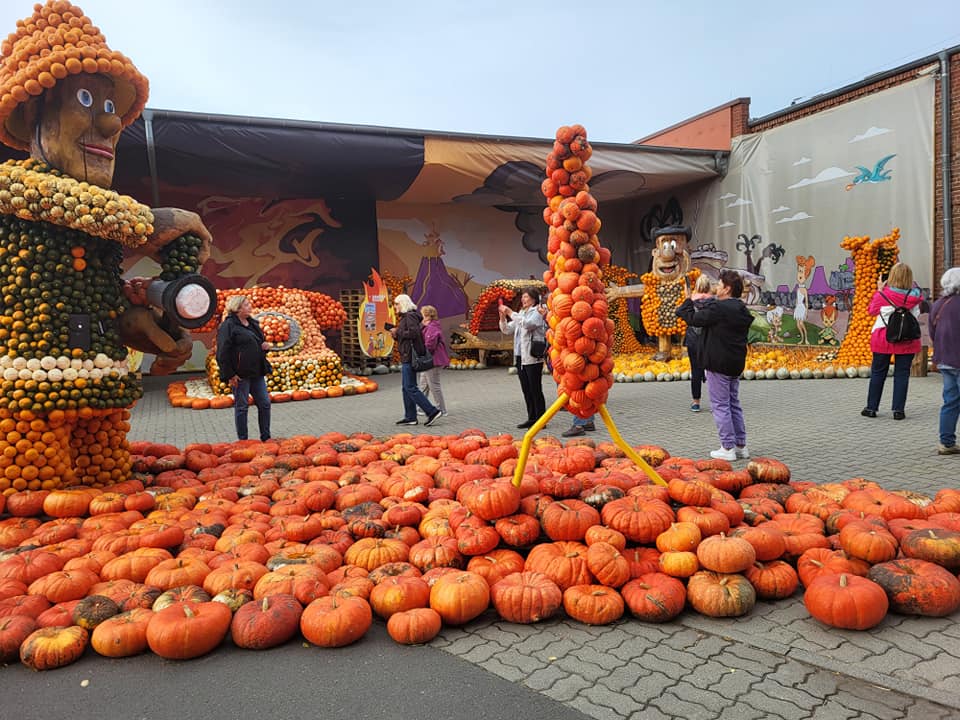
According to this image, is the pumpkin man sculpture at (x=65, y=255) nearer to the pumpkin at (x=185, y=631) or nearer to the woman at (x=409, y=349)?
the pumpkin at (x=185, y=631)

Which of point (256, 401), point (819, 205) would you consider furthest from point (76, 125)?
point (819, 205)

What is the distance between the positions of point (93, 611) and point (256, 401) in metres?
4.32

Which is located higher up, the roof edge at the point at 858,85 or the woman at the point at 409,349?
the roof edge at the point at 858,85

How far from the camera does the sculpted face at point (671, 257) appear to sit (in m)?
14.4

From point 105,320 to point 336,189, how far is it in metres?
10.7

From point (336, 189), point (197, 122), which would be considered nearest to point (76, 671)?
point (197, 122)

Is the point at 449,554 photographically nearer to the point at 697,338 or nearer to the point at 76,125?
the point at 76,125

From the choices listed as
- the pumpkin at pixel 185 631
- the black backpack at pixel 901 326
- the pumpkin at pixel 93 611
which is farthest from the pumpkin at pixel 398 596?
the black backpack at pixel 901 326

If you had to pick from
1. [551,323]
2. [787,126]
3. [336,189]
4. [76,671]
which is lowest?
[76,671]

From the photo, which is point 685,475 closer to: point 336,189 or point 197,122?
point 197,122

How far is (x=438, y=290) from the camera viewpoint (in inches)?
724

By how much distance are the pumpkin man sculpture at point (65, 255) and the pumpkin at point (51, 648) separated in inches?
77.9

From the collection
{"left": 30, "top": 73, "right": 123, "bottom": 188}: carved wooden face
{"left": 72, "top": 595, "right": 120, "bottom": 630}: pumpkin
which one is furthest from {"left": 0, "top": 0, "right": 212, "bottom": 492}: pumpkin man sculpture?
{"left": 72, "top": 595, "right": 120, "bottom": 630}: pumpkin

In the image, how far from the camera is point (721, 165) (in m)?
16.5
